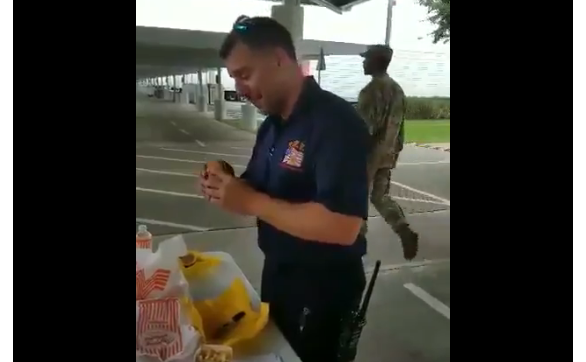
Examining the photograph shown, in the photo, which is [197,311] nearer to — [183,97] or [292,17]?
[183,97]

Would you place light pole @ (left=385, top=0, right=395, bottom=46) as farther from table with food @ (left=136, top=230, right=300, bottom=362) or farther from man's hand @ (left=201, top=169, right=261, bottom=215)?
table with food @ (left=136, top=230, right=300, bottom=362)

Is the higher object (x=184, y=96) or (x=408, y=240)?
(x=184, y=96)

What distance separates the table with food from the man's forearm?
120mm

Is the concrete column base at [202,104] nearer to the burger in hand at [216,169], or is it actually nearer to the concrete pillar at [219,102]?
the concrete pillar at [219,102]

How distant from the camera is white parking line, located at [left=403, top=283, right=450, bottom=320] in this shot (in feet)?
4.43

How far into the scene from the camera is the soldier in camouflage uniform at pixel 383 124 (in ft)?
4.11

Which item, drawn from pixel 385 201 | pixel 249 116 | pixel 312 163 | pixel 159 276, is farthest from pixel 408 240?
pixel 159 276

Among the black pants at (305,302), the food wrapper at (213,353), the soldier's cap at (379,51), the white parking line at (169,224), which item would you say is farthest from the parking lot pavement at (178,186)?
the soldier's cap at (379,51)

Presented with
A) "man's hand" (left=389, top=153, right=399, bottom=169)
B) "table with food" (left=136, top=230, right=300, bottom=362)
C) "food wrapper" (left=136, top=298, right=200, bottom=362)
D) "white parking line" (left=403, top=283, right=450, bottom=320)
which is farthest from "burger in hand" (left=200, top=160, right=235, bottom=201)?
→ "white parking line" (left=403, top=283, right=450, bottom=320)

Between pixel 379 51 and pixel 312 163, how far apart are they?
32cm

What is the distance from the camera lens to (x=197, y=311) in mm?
1125
